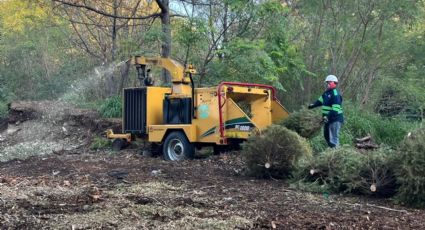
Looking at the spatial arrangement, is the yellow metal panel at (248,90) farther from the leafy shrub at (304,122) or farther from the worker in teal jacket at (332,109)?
the worker in teal jacket at (332,109)

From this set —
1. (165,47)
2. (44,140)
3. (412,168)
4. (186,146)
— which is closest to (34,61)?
(44,140)

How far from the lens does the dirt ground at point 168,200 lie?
6828 mm

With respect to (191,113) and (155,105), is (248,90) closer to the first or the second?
(191,113)

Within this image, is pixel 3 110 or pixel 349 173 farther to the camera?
pixel 3 110

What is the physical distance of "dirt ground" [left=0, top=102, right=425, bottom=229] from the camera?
683cm

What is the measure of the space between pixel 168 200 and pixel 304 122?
476 cm

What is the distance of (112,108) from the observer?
19188mm

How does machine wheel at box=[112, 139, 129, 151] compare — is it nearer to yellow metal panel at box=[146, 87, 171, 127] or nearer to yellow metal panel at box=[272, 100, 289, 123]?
yellow metal panel at box=[146, 87, 171, 127]

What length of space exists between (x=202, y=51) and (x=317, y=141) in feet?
15.2

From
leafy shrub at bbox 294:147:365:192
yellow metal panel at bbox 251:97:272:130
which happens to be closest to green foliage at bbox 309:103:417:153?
yellow metal panel at bbox 251:97:272:130

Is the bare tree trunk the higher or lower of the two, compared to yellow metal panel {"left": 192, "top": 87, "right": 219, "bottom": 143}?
higher

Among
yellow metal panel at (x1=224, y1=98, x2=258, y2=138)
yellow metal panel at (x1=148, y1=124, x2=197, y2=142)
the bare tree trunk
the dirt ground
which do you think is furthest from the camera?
the bare tree trunk

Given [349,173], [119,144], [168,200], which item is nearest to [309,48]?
[119,144]

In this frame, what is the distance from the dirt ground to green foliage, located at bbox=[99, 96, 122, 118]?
215 inches
